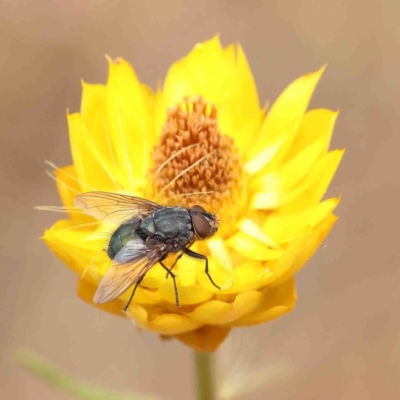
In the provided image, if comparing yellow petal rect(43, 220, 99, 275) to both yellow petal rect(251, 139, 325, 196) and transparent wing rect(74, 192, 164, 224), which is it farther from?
yellow petal rect(251, 139, 325, 196)

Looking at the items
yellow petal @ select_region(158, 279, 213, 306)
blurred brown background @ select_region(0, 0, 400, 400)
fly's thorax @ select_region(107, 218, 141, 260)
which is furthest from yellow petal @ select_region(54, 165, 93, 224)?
blurred brown background @ select_region(0, 0, 400, 400)

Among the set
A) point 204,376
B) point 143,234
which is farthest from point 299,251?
point 204,376

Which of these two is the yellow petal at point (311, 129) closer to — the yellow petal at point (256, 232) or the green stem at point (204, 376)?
the yellow petal at point (256, 232)

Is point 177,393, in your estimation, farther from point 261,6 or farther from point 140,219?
point 261,6

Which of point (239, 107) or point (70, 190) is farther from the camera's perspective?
point (239, 107)

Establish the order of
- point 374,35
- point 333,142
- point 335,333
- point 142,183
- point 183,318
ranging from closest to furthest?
point 183,318
point 142,183
point 335,333
point 333,142
point 374,35

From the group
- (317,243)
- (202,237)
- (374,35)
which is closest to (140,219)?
(202,237)

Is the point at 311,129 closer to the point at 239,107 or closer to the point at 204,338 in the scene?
the point at 239,107
